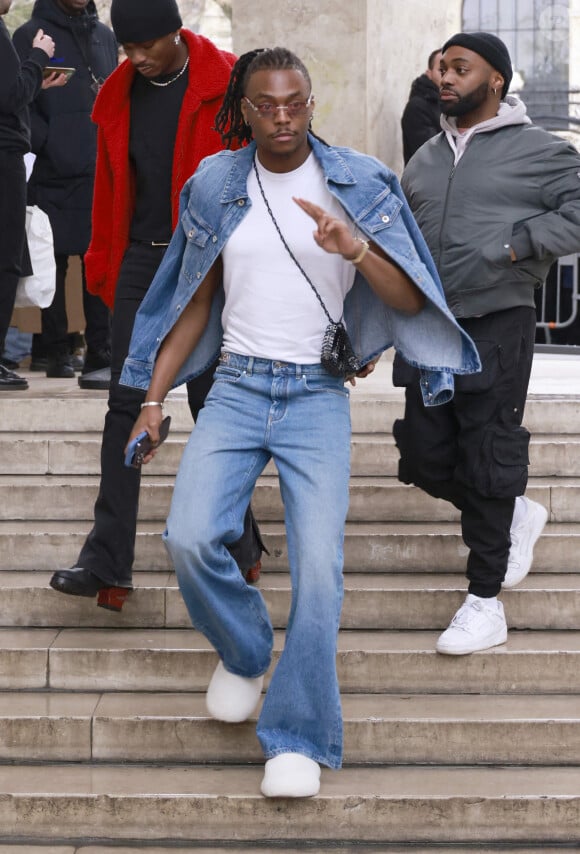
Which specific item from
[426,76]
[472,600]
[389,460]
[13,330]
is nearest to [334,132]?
[426,76]

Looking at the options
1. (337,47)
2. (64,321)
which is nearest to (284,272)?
(64,321)

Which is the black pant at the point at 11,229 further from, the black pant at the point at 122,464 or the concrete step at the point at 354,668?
the concrete step at the point at 354,668

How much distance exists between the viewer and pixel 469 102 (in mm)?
4434

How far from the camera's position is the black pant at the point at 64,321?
24.7ft

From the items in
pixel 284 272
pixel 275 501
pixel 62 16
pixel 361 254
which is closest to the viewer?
pixel 361 254

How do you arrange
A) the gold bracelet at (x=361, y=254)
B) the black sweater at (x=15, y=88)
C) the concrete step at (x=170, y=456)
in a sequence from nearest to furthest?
the gold bracelet at (x=361, y=254) → the concrete step at (x=170, y=456) → the black sweater at (x=15, y=88)

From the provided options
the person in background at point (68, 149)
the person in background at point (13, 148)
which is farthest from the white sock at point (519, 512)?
the person in background at point (68, 149)

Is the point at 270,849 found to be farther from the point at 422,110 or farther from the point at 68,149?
the point at 422,110

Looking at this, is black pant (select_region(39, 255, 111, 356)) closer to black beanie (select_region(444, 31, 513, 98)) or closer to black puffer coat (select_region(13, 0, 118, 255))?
black puffer coat (select_region(13, 0, 118, 255))

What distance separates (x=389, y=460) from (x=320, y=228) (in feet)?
8.07

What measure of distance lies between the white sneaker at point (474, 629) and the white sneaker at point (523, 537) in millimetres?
211

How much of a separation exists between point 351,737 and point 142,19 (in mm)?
2261

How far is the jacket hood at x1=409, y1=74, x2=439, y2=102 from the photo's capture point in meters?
8.09

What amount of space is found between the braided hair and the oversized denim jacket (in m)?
0.22
